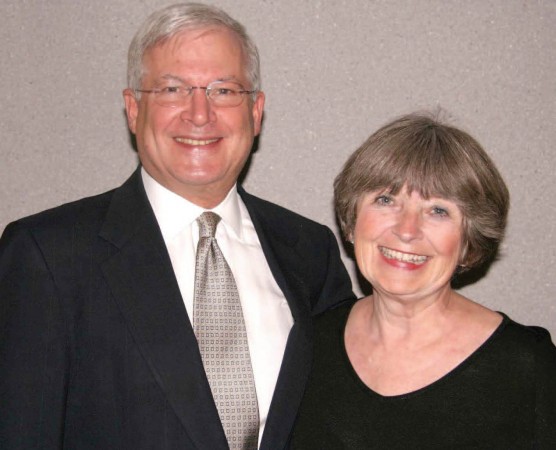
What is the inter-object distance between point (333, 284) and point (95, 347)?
2.96ft

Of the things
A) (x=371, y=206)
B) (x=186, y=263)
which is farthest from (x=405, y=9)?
(x=186, y=263)

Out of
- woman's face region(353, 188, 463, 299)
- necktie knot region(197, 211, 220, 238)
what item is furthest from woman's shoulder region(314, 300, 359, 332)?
necktie knot region(197, 211, 220, 238)

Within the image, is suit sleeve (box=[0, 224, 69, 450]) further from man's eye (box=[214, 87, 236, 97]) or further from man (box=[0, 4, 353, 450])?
man's eye (box=[214, 87, 236, 97])

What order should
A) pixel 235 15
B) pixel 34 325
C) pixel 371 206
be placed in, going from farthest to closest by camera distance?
pixel 235 15 → pixel 371 206 → pixel 34 325

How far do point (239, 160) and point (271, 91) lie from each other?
83 cm

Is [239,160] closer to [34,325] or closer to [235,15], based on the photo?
[34,325]

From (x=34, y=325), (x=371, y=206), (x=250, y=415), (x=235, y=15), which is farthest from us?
(x=235, y=15)

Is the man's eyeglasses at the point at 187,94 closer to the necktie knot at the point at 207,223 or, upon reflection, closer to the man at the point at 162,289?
the man at the point at 162,289

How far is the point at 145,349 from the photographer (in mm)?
1802

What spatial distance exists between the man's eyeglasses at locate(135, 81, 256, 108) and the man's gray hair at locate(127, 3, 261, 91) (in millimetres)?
83

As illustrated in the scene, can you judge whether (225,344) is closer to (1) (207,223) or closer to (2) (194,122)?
(1) (207,223)

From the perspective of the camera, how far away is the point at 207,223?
2.03 m

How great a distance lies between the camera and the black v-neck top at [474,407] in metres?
1.89

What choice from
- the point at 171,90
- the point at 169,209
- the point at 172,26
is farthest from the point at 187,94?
the point at 169,209
